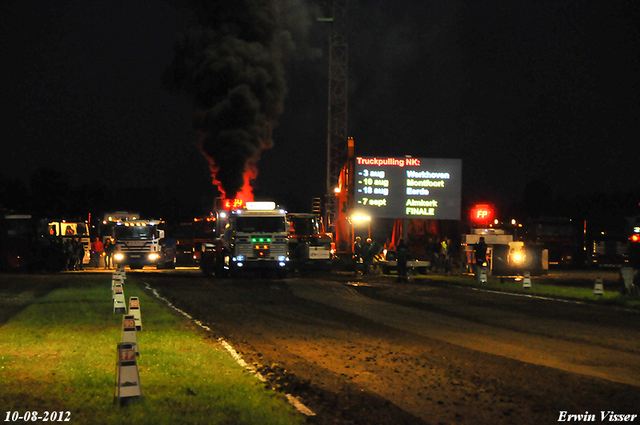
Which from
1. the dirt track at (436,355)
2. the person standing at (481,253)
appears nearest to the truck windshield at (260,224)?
the person standing at (481,253)

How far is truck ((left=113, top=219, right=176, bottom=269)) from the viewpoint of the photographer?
128 ft

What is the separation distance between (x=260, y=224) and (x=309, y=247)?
5.38 meters

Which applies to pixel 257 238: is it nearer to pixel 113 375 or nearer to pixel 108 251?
pixel 108 251

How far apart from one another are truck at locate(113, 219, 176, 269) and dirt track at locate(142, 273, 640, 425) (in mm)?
18730

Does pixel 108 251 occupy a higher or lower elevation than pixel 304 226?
lower

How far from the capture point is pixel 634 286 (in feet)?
70.4

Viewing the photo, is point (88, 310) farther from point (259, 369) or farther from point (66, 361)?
point (259, 369)

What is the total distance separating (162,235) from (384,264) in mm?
12539

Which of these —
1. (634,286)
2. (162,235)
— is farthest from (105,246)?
(634,286)

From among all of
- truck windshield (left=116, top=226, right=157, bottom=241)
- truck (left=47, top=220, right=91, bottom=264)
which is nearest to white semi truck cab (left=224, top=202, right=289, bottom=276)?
truck windshield (left=116, top=226, right=157, bottom=241)

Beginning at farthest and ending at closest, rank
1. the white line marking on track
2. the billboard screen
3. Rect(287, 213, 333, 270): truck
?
the billboard screen
Rect(287, 213, 333, 270): truck
the white line marking on track

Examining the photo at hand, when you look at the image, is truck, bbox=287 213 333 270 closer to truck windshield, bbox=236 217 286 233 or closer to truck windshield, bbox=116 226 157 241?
truck windshield, bbox=236 217 286 233

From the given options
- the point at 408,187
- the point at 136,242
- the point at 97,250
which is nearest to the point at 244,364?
the point at 136,242

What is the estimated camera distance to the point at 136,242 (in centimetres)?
3894
